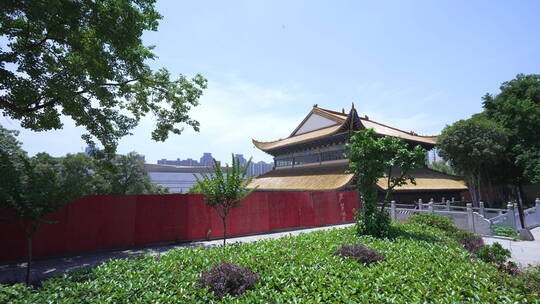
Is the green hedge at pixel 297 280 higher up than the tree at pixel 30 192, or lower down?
lower down

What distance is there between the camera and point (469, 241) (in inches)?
358

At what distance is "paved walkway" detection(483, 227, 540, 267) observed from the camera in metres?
8.29

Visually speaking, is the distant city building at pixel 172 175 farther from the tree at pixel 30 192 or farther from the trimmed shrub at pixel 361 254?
the trimmed shrub at pixel 361 254

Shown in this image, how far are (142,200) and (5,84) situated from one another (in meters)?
5.27

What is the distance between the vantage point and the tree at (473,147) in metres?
20.9

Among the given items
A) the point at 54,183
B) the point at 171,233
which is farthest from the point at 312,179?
the point at 54,183

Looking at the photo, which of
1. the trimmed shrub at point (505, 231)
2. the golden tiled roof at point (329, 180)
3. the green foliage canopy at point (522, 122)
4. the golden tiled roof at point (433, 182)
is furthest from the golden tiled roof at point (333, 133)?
the trimmed shrub at point (505, 231)

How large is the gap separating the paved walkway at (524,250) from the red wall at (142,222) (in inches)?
326

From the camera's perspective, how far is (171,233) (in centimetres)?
1097

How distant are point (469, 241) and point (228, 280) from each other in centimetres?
842

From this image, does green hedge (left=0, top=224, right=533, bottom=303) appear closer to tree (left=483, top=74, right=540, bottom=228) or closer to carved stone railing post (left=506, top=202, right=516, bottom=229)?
carved stone railing post (left=506, top=202, right=516, bottom=229)

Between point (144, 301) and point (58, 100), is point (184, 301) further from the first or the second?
point (58, 100)

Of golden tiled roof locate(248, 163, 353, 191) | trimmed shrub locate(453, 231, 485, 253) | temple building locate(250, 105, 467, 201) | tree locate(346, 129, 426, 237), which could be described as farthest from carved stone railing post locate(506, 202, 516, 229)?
golden tiled roof locate(248, 163, 353, 191)

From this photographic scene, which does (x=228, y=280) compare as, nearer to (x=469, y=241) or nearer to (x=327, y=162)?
(x=469, y=241)
